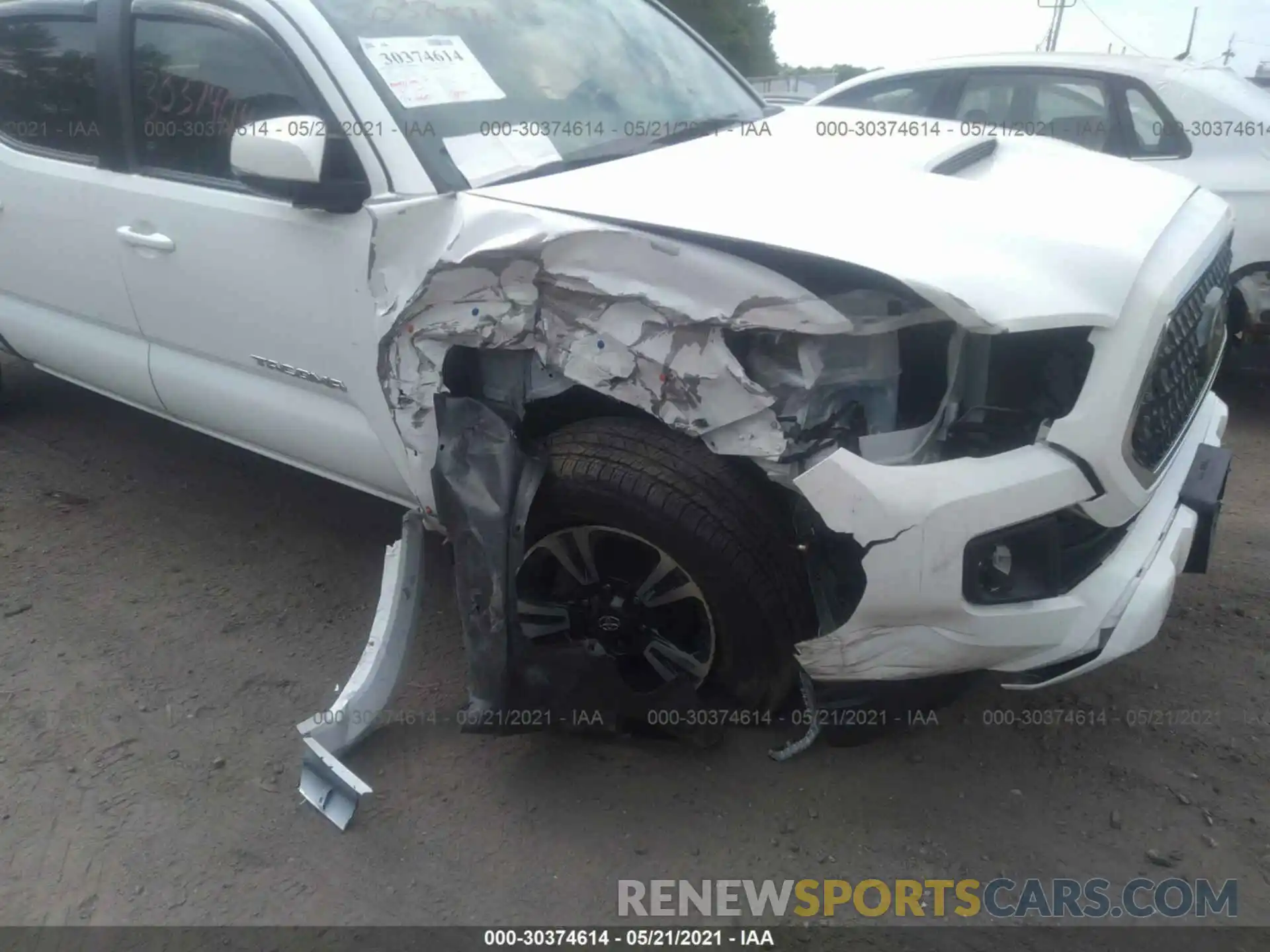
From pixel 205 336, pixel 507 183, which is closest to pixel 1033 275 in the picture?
pixel 507 183

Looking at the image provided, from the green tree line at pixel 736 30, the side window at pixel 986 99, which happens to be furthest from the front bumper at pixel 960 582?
the green tree line at pixel 736 30

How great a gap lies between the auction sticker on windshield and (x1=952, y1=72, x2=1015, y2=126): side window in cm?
329

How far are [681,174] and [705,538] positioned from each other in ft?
2.86

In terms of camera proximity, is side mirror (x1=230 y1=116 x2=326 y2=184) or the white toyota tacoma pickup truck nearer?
the white toyota tacoma pickup truck

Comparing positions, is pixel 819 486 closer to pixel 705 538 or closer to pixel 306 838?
pixel 705 538

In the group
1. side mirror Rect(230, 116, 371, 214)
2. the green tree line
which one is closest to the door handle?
side mirror Rect(230, 116, 371, 214)

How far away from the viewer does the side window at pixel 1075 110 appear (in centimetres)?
458

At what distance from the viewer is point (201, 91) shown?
2.78 m

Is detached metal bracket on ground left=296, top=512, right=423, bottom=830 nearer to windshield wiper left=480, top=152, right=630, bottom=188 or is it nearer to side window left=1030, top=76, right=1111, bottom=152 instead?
windshield wiper left=480, top=152, right=630, bottom=188

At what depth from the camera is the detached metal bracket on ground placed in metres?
2.27

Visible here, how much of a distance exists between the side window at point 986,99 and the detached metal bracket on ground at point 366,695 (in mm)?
3879

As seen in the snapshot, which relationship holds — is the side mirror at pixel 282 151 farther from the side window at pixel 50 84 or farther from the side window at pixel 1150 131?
the side window at pixel 1150 131

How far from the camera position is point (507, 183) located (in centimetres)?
225

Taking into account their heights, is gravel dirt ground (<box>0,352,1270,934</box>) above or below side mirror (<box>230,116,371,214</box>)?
below
